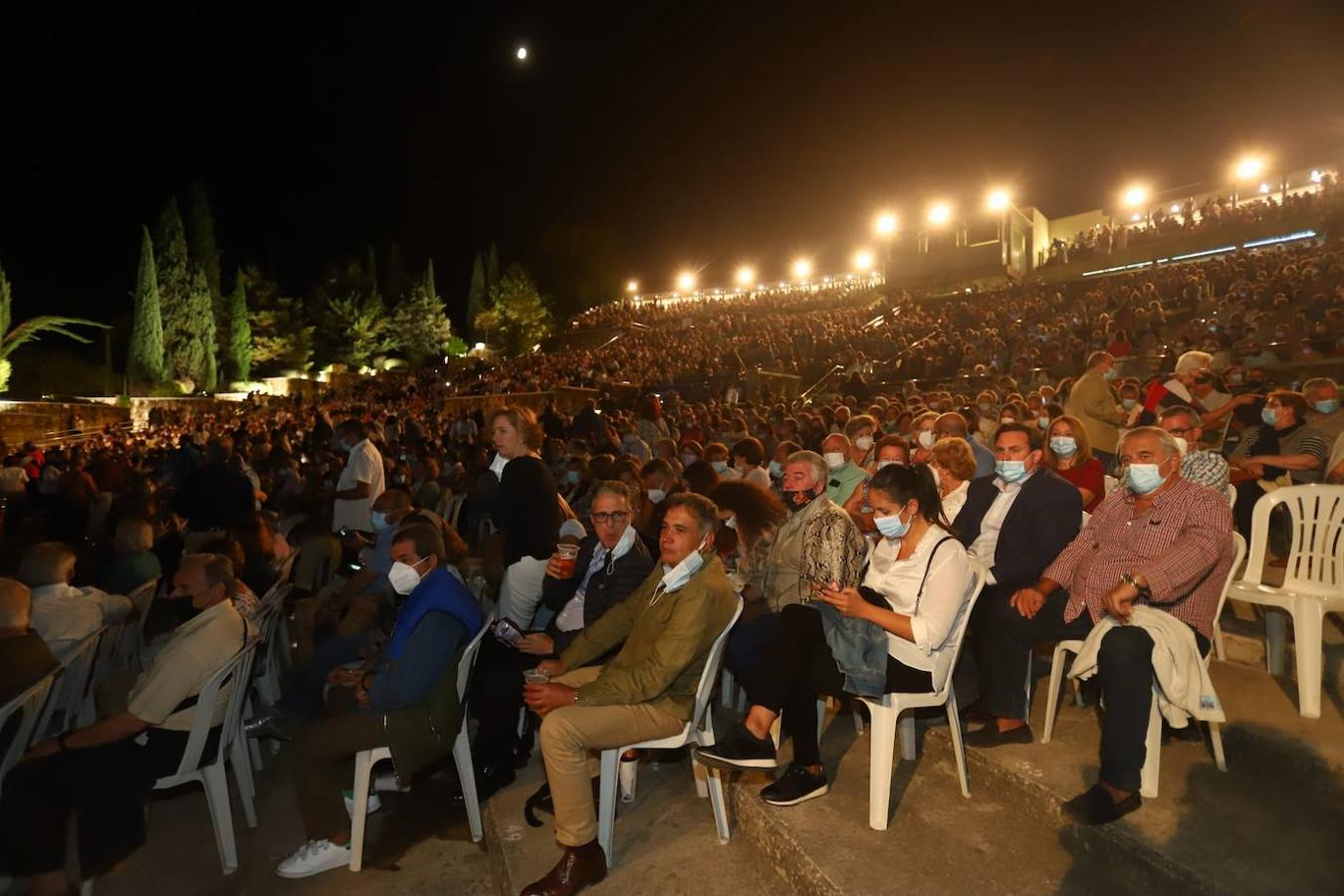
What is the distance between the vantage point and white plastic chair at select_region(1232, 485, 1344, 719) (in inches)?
141

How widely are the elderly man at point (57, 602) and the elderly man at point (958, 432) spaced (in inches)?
199

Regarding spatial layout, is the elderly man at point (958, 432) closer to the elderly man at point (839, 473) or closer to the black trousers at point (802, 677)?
the elderly man at point (839, 473)

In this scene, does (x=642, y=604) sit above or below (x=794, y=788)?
above

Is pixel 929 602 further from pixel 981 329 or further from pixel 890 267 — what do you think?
pixel 890 267

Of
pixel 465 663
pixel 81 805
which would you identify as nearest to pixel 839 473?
pixel 465 663

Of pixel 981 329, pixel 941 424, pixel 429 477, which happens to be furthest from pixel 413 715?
pixel 981 329

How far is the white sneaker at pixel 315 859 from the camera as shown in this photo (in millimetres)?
3463

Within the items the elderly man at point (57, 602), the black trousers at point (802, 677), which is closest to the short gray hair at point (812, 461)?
the black trousers at point (802, 677)

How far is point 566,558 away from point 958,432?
3009mm

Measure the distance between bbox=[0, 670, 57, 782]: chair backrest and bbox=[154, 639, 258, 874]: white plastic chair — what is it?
52cm

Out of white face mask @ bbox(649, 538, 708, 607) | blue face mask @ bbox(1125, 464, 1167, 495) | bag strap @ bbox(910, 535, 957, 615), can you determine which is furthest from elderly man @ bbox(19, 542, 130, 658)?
blue face mask @ bbox(1125, 464, 1167, 495)

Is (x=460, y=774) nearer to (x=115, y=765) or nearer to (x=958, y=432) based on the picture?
(x=115, y=765)

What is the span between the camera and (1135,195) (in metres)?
46.9

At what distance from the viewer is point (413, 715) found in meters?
3.33
